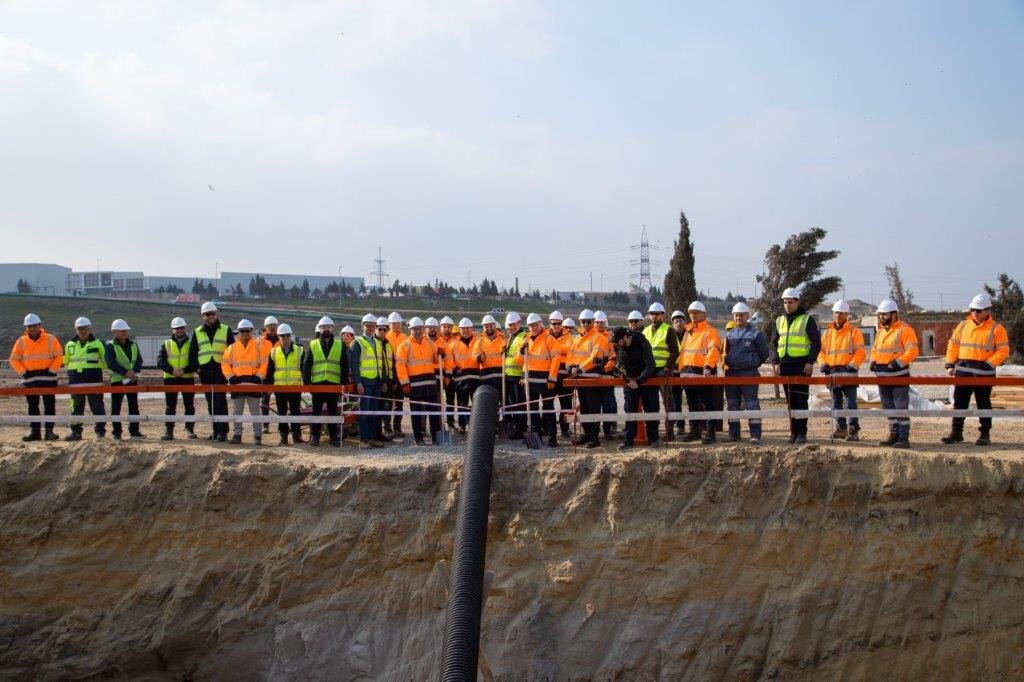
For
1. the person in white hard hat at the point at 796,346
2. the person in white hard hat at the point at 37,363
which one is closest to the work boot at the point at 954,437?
the person in white hard hat at the point at 796,346

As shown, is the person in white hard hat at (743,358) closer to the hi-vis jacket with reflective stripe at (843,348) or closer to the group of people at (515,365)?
the group of people at (515,365)

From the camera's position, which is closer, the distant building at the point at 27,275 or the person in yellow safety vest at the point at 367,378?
the person in yellow safety vest at the point at 367,378

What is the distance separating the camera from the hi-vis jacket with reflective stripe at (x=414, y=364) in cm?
1245

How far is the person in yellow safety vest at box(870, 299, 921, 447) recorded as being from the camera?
10750mm

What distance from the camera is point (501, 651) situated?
9875 mm

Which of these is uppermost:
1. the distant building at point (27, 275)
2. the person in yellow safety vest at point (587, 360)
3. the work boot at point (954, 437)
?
the distant building at point (27, 275)

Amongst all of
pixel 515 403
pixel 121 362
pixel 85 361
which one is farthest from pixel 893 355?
pixel 85 361

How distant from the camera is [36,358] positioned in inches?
507

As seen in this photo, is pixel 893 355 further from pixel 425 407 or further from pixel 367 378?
pixel 367 378

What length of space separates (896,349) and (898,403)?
728 millimetres

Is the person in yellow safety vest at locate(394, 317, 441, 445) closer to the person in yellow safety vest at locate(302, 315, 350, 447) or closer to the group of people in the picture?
the group of people

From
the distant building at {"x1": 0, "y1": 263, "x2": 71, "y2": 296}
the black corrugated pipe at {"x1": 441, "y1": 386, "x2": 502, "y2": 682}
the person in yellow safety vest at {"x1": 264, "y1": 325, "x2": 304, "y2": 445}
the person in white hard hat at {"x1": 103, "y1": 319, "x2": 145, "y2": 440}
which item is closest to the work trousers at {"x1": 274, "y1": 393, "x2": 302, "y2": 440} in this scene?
the person in yellow safety vest at {"x1": 264, "y1": 325, "x2": 304, "y2": 445}

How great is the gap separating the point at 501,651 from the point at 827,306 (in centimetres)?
4562

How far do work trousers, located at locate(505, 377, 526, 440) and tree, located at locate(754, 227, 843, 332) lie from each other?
14.3 m
